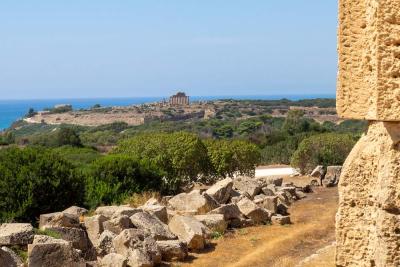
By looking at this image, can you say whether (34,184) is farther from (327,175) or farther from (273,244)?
(327,175)

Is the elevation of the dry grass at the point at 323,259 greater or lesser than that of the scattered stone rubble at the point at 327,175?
greater

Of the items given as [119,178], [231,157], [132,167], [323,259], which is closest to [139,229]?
[323,259]

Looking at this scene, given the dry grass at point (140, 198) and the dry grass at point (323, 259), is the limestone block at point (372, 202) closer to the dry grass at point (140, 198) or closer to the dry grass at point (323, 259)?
the dry grass at point (323, 259)

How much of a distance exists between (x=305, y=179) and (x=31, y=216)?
A: 1376 centimetres

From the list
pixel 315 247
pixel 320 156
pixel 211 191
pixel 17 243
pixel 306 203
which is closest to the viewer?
pixel 17 243

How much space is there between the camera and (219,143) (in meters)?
24.0

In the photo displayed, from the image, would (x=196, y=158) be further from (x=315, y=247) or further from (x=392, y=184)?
(x=392, y=184)

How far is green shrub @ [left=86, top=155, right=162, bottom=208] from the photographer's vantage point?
54.5 feet

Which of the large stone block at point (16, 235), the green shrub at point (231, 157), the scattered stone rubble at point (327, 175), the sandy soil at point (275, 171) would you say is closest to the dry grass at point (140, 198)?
the large stone block at point (16, 235)

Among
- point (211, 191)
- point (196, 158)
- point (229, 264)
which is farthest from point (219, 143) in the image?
point (229, 264)

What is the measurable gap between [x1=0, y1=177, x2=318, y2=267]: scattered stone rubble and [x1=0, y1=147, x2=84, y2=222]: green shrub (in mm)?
891

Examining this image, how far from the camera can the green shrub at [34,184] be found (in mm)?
13750

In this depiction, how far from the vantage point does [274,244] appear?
1288cm

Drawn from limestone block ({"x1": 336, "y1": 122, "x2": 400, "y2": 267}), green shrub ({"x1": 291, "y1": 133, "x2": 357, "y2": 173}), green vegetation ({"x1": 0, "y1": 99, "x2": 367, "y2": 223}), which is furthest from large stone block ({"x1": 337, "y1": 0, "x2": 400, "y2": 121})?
green shrub ({"x1": 291, "y1": 133, "x2": 357, "y2": 173})
